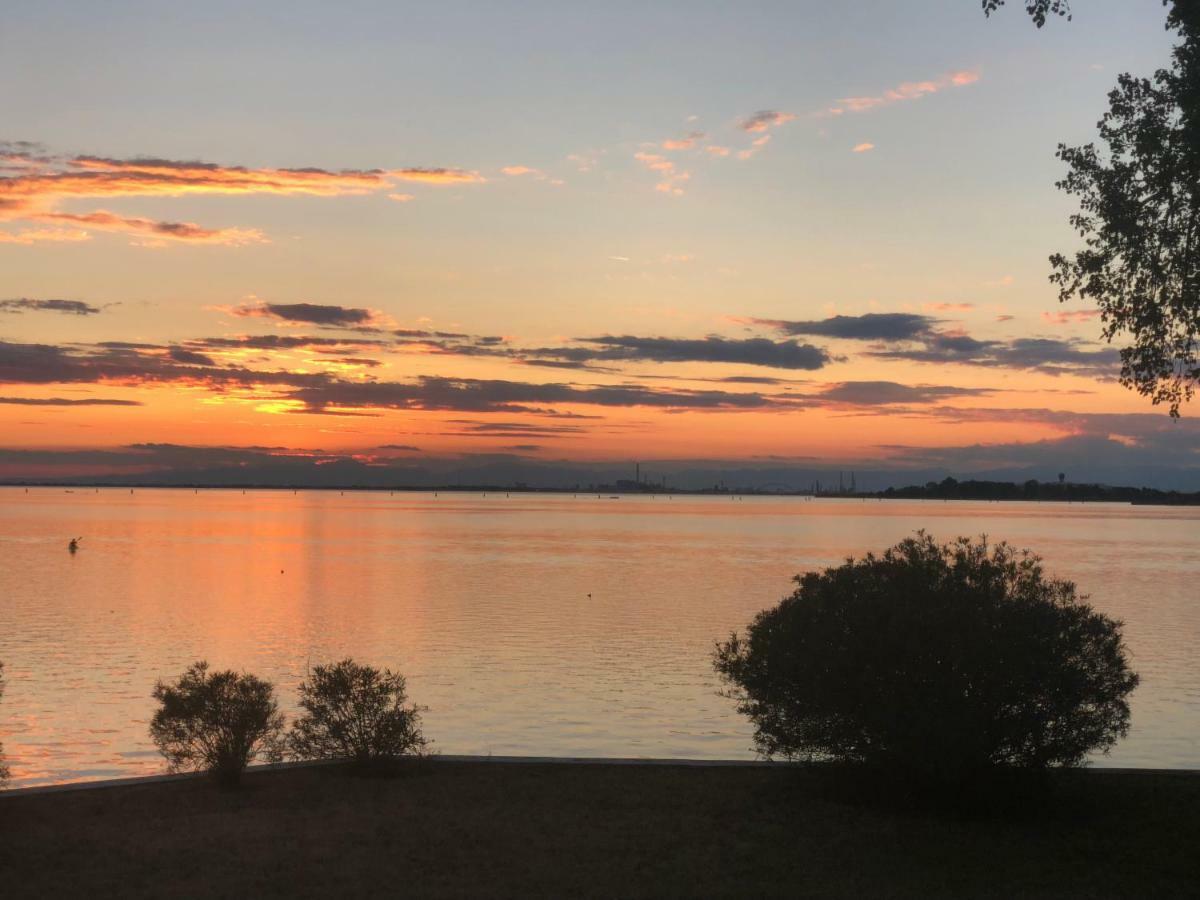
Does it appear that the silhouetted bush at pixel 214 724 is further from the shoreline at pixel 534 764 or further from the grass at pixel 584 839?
the shoreline at pixel 534 764

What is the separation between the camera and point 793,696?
16.3 metres

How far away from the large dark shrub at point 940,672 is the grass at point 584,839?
0.97 meters

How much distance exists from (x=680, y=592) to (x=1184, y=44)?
53.1 meters

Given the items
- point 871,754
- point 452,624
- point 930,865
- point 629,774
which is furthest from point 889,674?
point 452,624

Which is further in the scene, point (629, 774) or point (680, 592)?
point (680, 592)

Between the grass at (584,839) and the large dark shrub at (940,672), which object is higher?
the large dark shrub at (940,672)

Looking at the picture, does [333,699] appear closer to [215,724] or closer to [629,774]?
[215,724]

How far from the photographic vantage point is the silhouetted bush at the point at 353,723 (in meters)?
18.2

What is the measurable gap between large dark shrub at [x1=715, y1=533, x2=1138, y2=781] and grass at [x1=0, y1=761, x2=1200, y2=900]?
0.97 m

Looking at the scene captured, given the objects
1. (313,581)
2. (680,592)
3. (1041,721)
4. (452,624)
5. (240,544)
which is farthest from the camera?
(240,544)

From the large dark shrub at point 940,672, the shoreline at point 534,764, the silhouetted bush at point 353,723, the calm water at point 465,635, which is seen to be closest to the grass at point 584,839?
the shoreline at point 534,764

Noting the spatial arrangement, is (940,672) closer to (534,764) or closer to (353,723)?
(534,764)

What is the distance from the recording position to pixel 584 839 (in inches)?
559

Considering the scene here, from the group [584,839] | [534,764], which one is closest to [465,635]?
[534,764]
